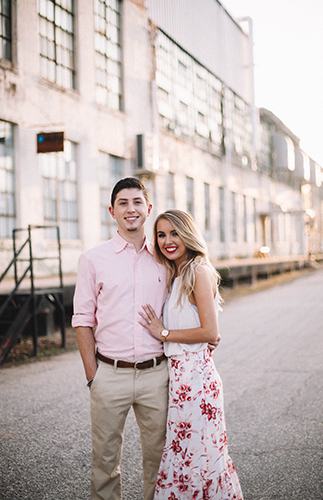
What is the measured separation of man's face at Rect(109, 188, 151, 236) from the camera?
2.91 metres

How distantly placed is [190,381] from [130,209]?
105cm

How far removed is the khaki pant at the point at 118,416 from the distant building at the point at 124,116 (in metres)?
8.86

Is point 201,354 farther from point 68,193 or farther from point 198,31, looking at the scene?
point 198,31

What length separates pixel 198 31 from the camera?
22656mm

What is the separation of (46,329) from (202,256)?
7031 mm

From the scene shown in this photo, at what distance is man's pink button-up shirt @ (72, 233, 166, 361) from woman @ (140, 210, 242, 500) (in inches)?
3.2

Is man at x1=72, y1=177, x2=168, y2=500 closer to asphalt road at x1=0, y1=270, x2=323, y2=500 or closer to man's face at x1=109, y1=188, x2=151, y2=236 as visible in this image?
man's face at x1=109, y1=188, x2=151, y2=236

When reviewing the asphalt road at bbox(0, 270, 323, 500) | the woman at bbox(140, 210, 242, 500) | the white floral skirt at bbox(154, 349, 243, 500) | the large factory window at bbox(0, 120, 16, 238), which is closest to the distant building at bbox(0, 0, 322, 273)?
the large factory window at bbox(0, 120, 16, 238)

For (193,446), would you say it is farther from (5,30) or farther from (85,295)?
(5,30)

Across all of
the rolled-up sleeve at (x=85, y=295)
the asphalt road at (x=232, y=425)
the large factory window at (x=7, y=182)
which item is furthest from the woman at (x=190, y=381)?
the large factory window at (x=7, y=182)

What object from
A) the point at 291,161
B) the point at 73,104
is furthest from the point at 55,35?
the point at 291,161

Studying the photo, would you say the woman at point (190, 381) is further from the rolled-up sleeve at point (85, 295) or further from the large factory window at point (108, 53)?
the large factory window at point (108, 53)

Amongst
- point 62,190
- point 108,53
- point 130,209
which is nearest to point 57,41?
point 108,53

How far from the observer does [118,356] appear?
9.20ft
